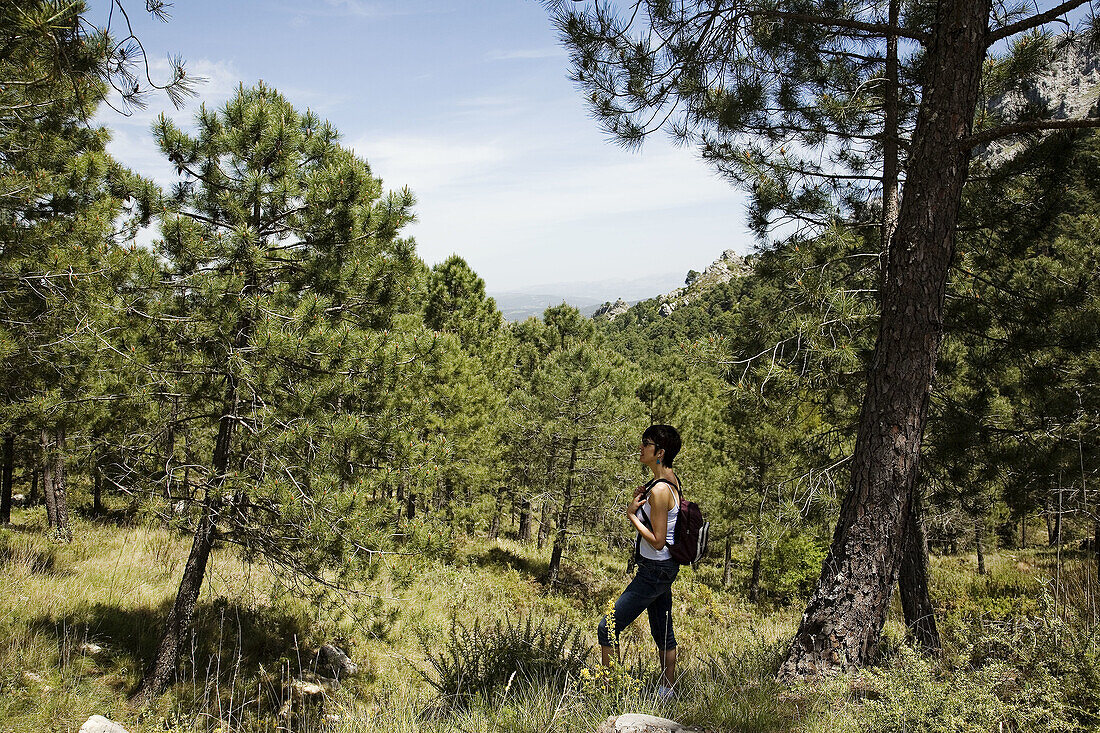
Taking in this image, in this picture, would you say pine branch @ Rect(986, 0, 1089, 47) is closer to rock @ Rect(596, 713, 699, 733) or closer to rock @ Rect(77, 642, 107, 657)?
rock @ Rect(596, 713, 699, 733)

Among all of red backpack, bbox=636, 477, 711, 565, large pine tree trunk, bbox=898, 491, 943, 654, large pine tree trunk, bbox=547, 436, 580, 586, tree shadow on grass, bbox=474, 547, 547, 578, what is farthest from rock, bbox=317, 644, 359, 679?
large pine tree trunk, bbox=547, 436, 580, 586

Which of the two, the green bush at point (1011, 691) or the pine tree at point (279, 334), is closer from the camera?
the green bush at point (1011, 691)

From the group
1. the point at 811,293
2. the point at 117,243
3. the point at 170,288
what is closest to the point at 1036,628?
the point at 811,293

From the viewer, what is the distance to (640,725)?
2.39 meters

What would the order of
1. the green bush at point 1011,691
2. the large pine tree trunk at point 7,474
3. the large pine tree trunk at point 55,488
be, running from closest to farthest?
the green bush at point 1011,691 → the large pine tree trunk at point 55,488 → the large pine tree trunk at point 7,474

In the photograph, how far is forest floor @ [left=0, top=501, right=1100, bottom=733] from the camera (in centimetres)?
255

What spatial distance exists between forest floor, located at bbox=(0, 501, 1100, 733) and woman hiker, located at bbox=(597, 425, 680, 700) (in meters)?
0.21

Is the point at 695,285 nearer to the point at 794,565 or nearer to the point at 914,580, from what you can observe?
the point at 794,565

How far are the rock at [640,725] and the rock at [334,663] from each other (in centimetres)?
544

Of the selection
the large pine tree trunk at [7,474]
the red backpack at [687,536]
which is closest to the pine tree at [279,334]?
the red backpack at [687,536]

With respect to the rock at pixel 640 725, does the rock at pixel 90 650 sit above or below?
below

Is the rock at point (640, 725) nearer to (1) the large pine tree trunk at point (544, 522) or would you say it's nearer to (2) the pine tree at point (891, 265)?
(2) the pine tree at point (891, 265)

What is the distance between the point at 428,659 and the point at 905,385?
458 cm

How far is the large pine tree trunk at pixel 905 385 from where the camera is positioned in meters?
3.35
